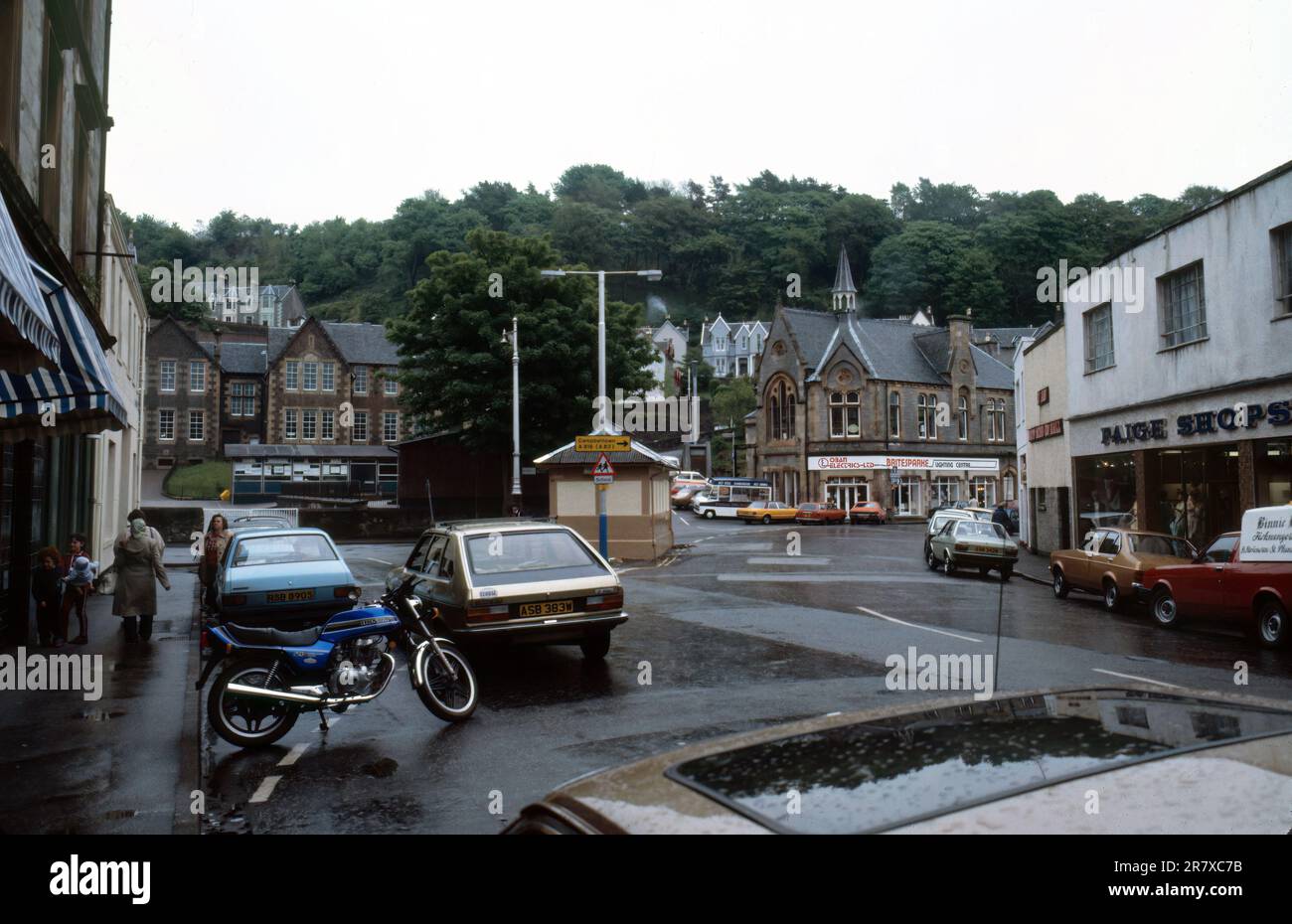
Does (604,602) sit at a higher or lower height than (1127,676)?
higher

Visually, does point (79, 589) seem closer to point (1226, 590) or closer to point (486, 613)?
point (486, 613)

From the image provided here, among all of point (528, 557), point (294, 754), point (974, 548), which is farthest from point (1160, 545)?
point (294, 754)

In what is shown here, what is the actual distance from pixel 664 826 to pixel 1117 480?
26413 millimetres

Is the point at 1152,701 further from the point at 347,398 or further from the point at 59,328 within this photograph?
the point at 347,398

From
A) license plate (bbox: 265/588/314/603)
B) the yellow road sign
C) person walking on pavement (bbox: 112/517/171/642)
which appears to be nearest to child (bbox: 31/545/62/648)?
person walking on pavement (bbox: 112/517/171/642)

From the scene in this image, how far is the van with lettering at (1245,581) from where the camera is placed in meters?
13.0

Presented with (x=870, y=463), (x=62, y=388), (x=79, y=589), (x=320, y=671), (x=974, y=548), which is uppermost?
(x=870, y=463)

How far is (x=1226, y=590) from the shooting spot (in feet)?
46.0

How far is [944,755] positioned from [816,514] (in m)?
57.4

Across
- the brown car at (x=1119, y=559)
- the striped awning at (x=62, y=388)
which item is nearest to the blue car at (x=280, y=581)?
the striped awning at (x=62, y=388)

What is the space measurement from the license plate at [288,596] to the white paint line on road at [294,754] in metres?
5.90

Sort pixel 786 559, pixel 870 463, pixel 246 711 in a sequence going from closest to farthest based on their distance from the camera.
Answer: pixel 246 711 < pixel 786 559 < pixel 870 463

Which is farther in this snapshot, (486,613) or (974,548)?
(974,548)

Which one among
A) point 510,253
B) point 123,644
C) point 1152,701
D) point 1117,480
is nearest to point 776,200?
point 510,253
